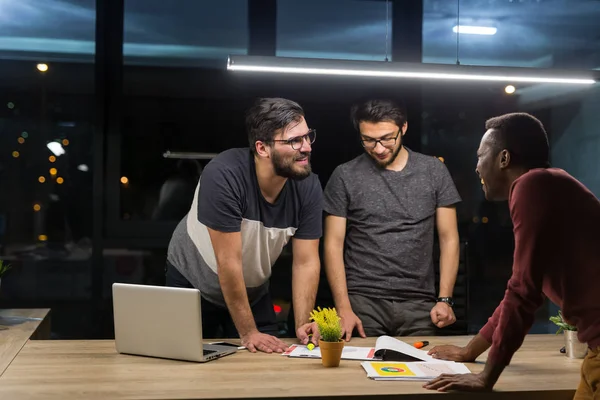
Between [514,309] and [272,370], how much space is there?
31.8 inches

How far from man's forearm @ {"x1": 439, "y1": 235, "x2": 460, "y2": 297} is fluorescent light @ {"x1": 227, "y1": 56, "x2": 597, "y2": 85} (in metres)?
0.83

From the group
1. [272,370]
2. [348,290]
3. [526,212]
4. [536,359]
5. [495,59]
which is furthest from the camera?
[495,59]

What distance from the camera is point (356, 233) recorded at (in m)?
3.56

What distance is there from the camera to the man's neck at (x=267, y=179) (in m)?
3.01

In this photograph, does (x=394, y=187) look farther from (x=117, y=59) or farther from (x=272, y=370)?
(x=117, y=59)

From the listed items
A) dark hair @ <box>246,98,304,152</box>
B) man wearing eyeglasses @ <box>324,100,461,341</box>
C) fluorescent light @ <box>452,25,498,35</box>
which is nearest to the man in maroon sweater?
dark hair @ <box>246,98,304,152</box>

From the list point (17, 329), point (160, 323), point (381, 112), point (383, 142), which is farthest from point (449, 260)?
point (17, 329)

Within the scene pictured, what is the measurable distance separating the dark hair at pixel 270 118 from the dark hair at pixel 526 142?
45.0 inches

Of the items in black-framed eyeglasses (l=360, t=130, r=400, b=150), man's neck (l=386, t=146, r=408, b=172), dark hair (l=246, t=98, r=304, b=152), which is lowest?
man's neck (l=386, t=146, r=408, b=172)

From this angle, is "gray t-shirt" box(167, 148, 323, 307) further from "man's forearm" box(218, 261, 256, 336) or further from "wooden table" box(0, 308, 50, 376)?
"wooden table" box(0, 308, 50, 376)

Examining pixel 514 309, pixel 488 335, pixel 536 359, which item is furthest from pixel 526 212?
pixel 536 359

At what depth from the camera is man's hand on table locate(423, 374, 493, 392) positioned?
2041 mm

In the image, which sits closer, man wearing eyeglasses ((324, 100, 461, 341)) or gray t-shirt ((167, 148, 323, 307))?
gray t-shirt ((167, 148, 323, 307))

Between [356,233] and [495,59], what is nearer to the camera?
[356,233]
